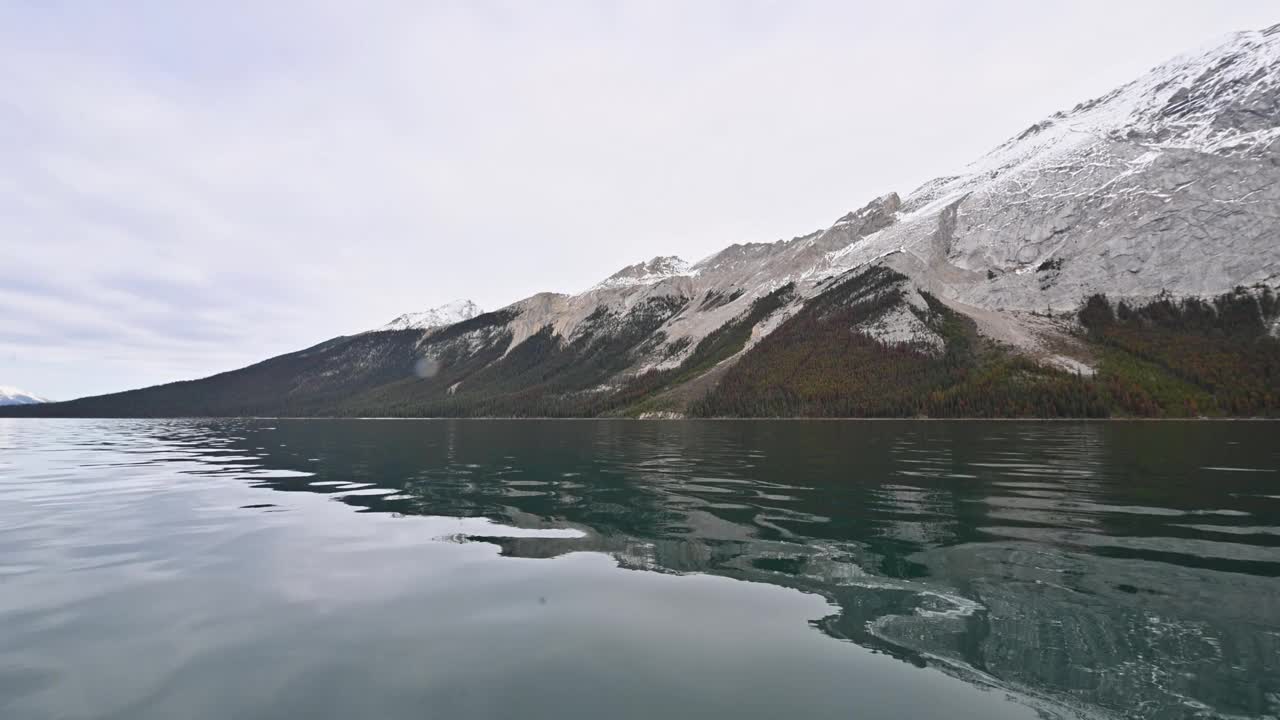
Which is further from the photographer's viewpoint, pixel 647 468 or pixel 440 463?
pixel 440 463

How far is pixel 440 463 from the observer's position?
169 ft

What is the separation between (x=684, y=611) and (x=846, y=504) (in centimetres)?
1534

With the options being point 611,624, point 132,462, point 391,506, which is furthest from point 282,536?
point 132,462

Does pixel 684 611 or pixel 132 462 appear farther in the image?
pixel 132 462

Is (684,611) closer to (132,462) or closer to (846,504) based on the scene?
(846,504)

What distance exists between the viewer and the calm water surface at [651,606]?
8.66 metres

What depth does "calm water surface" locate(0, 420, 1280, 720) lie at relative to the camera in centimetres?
866

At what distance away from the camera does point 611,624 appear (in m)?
11.8

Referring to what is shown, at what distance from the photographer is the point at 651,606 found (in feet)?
42.4

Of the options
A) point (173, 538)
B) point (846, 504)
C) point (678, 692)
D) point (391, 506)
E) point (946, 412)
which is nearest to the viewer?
point (678, 692)

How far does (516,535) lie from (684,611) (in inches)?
387

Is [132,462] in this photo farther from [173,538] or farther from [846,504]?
[846,504]

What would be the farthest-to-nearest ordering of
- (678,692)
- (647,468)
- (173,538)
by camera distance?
1. (647,468)
2. (173,538)
3. (678,692)

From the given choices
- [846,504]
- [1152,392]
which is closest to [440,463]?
[846,504]
